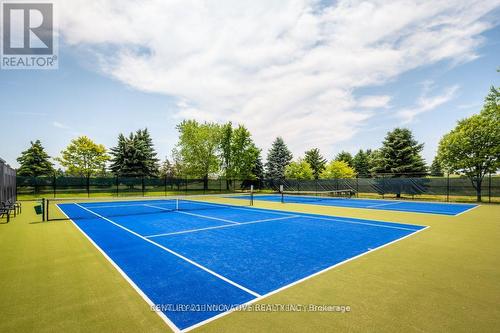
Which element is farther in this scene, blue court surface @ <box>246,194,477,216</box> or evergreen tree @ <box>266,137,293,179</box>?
evergreen tree @ <box>266,137,293,179</box>

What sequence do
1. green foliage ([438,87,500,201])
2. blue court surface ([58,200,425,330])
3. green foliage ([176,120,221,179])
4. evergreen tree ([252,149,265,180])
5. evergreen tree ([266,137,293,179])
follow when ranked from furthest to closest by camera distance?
evergreen tree ([266,137,293,179])
evergreen tree ([252,149,265,180])
green foliage ([176,120,221,179])
green foliage ([438,87,500,201])
blue court surface ([58,200,425,330])

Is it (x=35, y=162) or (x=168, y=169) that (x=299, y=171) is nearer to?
(x=168, y=169)

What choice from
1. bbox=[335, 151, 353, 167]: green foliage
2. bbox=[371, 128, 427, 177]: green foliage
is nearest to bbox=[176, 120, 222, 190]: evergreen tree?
bbox=[371, 128, 427, 177]: green foliage

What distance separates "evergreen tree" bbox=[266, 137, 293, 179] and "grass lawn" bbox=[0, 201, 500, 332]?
179ft

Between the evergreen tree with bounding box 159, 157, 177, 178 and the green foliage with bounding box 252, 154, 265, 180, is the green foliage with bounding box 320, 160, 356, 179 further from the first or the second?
the evergreen tree with bounding box 159, 157, 177, 178

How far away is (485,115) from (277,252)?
34.5 metres

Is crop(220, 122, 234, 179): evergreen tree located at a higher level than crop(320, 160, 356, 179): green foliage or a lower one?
higher

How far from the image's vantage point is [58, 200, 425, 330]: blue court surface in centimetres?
437

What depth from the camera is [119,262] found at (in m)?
6.24

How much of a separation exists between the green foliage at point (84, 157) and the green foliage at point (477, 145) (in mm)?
53778

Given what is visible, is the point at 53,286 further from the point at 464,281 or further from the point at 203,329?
the point at 464,281

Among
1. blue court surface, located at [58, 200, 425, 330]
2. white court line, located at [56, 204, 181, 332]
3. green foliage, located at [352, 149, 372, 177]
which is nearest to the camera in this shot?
white court line, located at [56, 204, 181, 332]

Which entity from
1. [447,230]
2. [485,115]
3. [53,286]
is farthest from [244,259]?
[485,115]

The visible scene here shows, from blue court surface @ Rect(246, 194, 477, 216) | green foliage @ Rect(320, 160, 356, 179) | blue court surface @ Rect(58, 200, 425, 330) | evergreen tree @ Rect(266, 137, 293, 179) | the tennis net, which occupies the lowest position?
blue court surface @ Rect(246, 194, 477, 216)
